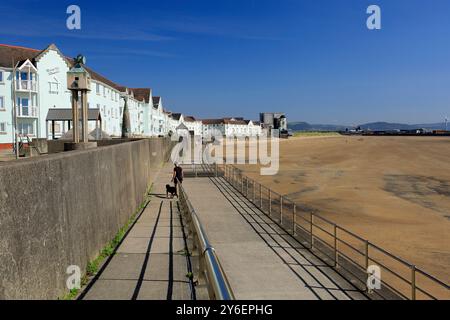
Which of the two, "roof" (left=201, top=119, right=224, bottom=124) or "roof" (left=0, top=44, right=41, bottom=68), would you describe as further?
"roof" (left=201, top=119, right=224, bottom=124)

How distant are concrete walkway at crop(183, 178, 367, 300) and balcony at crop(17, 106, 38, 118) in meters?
31.9

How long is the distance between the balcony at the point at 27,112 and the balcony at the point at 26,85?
1841 millimetres

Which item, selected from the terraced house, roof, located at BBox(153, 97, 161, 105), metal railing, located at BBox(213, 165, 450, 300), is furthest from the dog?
roof, located at BBox(153, 97, 161, 105)

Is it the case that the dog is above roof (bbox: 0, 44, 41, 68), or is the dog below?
below

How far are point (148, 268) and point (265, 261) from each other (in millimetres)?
2604

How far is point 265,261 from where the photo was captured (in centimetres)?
834

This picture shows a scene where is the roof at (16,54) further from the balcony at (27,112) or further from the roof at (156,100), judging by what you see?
the roof at (156,100)

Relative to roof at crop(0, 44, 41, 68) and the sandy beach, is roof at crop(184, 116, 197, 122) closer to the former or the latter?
roof at crop(0, 44, 41, 68)

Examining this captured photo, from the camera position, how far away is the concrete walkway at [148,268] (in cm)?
559

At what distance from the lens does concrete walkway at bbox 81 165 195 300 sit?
18.3 feet

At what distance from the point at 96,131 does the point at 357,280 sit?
2068 cm

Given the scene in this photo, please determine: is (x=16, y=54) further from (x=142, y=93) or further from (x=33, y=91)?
(x=142, y=93)
